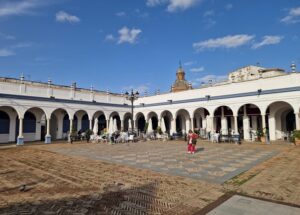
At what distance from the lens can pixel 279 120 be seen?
819 inches

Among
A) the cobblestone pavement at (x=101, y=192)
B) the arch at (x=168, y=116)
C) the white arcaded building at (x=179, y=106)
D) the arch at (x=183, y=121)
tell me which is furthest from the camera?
the arch at (x=168, y=116)

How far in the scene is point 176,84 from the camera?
46.2 metres

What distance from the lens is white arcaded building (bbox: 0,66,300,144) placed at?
19469 millimetres

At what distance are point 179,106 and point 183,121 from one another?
155 inches

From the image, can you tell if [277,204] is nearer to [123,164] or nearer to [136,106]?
[123,164]

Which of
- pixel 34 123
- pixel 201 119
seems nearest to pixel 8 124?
pixel 34 123

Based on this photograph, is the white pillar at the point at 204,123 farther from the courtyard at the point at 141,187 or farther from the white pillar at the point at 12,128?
the white pillar at the point at 12,128

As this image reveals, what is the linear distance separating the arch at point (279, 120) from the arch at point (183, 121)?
10338 mm

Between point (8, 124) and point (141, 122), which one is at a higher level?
point (141, 122)

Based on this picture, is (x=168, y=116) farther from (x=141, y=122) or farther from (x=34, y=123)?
(x=34, y=123)

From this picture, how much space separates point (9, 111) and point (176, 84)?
3286 cm

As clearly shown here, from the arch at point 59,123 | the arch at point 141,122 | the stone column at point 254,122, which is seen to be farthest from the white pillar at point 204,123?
the arch at point 59,123

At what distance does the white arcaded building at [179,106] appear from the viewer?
1947 centimetres

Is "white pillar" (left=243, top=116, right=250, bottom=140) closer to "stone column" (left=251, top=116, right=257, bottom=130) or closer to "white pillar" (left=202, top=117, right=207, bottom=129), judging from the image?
→ "stone column" (left=251, top=116, right=257, bottom=130)
